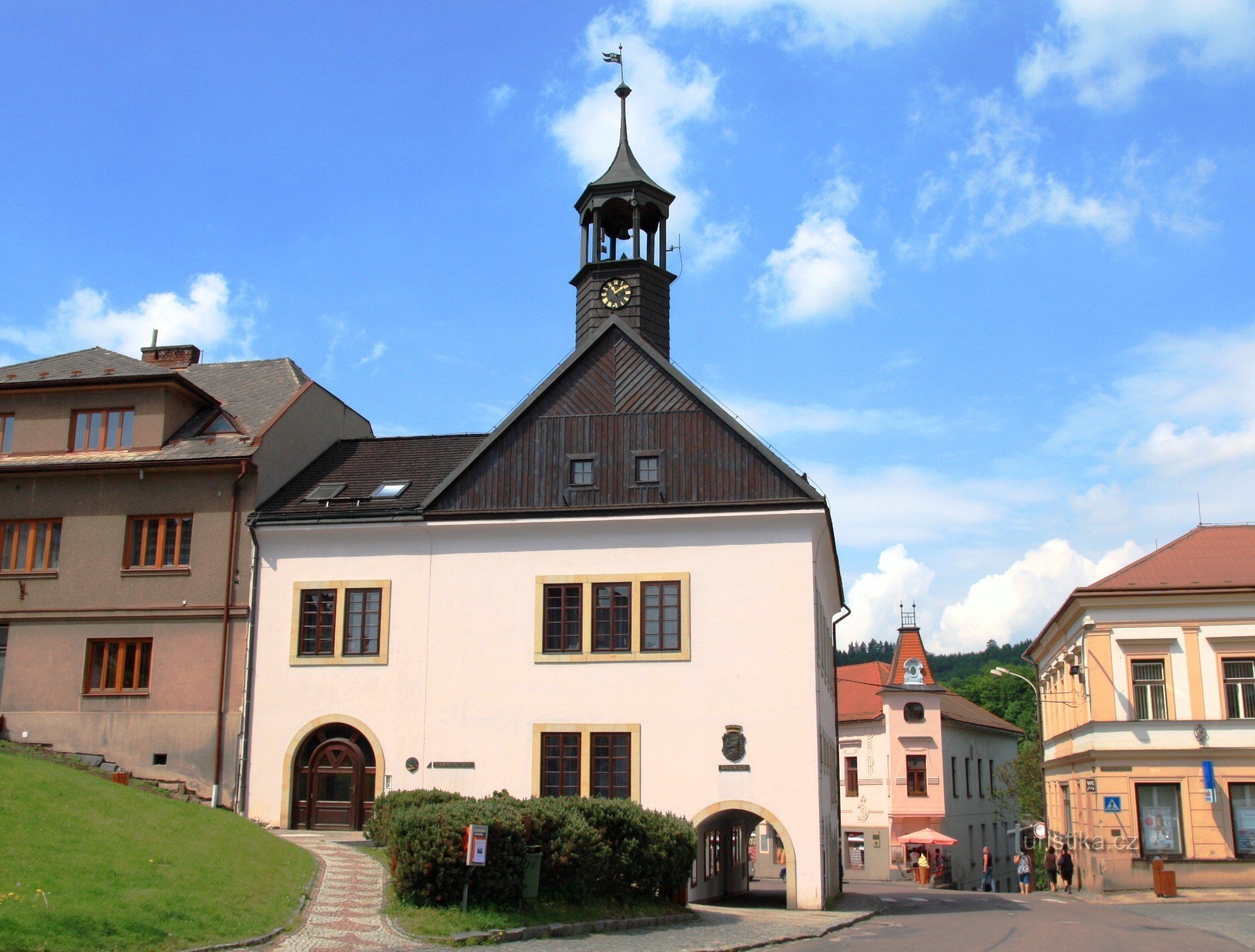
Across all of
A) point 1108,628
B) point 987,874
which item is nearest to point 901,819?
point 987,874

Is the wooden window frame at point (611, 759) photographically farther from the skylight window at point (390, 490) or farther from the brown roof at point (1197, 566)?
the brown roof at point (1197, 566)

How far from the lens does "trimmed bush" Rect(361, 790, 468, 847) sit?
23531mm

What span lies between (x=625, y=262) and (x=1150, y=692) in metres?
20.2

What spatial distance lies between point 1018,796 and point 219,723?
5333cm

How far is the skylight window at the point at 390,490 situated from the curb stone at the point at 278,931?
471 inches

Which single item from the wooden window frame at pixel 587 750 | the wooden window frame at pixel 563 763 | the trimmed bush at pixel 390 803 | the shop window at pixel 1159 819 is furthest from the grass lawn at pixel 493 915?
the shop window at pixel 1159 819

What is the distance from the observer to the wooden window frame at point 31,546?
32125 mm

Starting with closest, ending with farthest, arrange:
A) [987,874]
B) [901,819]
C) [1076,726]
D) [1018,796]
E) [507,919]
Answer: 1. [507,919]
2. [1076,726]
3. [987,874]
4. [901,819]
5. [1018,796]

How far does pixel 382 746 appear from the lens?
29547 millimetres

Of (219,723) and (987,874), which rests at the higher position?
(219,723)

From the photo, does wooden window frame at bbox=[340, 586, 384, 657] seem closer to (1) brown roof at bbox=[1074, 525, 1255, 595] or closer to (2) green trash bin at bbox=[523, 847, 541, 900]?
(2) green trash bin at bbox=[523, 847, 541, 900]

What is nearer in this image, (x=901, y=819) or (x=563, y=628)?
(x=563, y=628)

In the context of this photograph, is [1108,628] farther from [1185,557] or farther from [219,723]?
[219,723]

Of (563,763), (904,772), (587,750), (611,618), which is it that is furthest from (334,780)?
(904,772)
